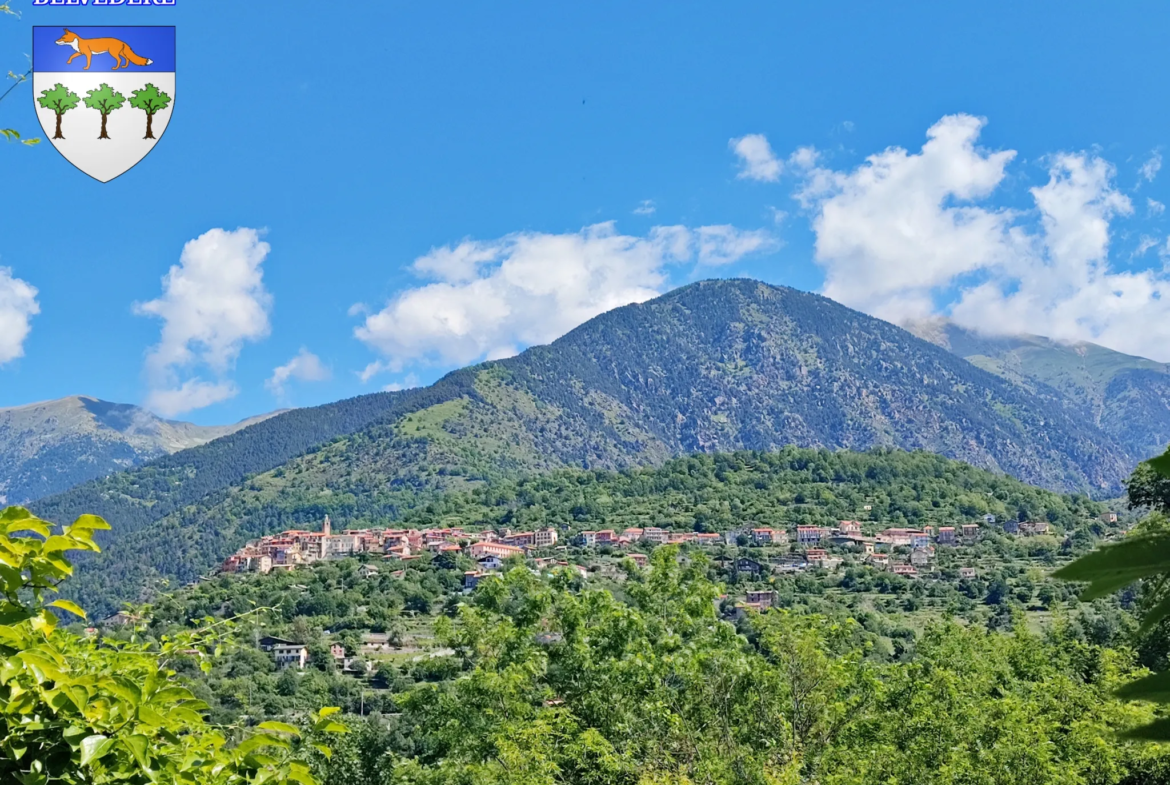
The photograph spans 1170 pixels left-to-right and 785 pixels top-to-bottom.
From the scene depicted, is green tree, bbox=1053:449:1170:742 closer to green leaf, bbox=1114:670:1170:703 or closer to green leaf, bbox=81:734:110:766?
green leaf, bbox=1114:670:1170:703

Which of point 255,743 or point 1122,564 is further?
point 255,743

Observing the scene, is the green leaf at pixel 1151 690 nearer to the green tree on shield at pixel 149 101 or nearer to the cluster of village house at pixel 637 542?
the green tree on shield at pixel 149 101

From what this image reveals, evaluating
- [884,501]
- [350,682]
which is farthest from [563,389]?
[350,682]

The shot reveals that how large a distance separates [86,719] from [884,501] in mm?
100255

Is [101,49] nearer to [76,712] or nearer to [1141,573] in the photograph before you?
[76,712]

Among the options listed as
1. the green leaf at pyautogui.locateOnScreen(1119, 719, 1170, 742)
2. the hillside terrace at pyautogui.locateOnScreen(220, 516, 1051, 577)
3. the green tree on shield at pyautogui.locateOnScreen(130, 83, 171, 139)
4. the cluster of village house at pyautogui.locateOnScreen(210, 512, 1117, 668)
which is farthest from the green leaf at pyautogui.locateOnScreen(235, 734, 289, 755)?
the hillside terrace at pyautogui.locateOnScreen(220, 516, 1051, 577)

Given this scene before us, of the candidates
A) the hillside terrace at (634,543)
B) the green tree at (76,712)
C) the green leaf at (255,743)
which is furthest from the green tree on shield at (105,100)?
the hillside terrace at (634,543)

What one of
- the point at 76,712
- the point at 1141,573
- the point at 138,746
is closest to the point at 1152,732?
the point at 1141,573

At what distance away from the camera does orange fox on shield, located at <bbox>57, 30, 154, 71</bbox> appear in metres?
4.77

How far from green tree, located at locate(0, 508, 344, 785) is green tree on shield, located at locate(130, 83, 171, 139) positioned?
11.0 feet

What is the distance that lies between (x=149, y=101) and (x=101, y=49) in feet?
1.29

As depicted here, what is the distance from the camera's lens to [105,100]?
4.78 metres

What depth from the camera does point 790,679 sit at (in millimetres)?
10609

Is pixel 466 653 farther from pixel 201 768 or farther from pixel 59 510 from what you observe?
pixel 59 510
